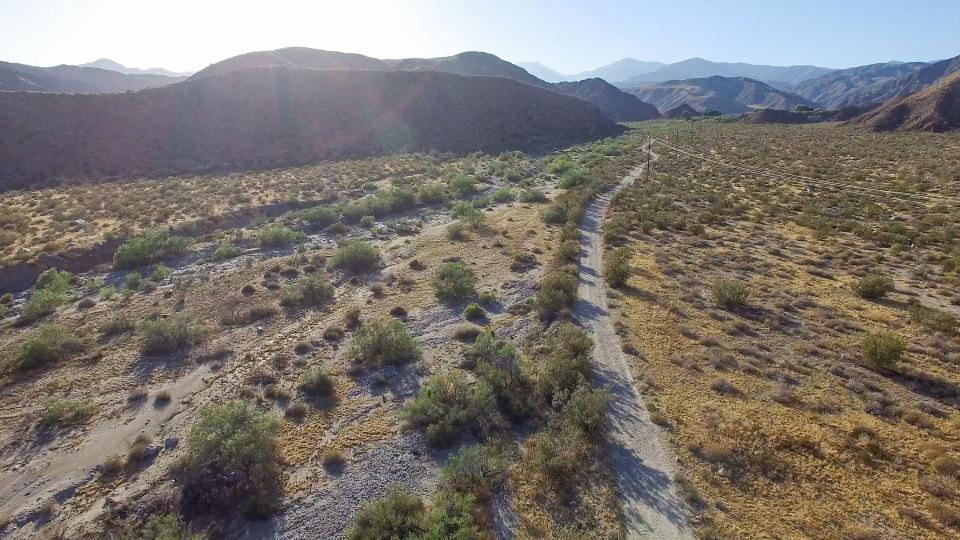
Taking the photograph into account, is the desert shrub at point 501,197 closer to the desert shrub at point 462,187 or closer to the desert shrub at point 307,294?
the desert shrub at point 462,187

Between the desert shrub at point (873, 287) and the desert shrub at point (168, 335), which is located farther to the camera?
the desert shrub at point (873, 287)

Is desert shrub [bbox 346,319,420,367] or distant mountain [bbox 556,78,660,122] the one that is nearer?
desert shrub [bbox 346,319,420,367]

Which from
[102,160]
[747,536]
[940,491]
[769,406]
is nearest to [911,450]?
[940,491]

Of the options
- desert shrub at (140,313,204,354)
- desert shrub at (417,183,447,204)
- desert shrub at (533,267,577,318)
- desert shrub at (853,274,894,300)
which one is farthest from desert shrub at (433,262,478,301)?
desert shrub at (417,183,447,204)

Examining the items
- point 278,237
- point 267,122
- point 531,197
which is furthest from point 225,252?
point 267,122

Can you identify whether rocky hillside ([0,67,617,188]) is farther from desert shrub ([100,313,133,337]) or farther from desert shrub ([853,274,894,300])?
desert shrub ([853,274,894,300])

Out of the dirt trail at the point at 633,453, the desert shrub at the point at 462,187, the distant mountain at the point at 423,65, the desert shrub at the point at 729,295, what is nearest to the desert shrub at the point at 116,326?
the dirt trail at the point at 633,453

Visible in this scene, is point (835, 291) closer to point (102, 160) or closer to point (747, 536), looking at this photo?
point (747, 536)
